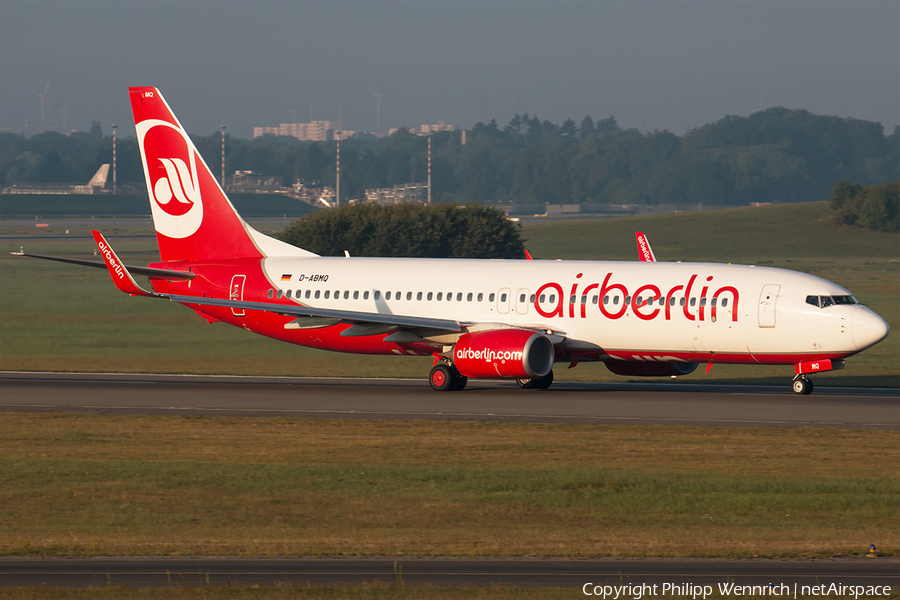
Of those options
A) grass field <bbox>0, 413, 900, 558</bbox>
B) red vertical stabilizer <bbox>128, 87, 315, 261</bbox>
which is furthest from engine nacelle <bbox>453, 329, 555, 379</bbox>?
red vertical stabilizer <bbox>128, 87, 315, 261</bbox>

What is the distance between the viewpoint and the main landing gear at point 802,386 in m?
37.0

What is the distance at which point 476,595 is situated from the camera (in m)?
14.7

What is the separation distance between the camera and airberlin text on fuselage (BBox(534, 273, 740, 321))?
3644cm

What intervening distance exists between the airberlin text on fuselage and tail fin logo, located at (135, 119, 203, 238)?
14.3m

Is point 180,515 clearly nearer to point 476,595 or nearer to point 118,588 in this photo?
point 118,588

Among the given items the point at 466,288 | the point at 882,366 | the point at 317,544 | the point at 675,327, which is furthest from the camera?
the point at 882,366

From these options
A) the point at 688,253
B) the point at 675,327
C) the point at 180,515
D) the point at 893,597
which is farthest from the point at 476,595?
the point at 688,253

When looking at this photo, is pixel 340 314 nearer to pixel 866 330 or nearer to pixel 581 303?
pixel 581 303

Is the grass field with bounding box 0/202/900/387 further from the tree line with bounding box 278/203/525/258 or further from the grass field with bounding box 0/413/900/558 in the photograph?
the tree line with bounding box 278/203/525/258

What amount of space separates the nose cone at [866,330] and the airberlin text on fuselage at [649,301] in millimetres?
3372

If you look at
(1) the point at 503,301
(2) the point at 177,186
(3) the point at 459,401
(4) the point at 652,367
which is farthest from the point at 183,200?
(4) the point at 652,367

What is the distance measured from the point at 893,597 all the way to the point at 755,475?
30.9ft
